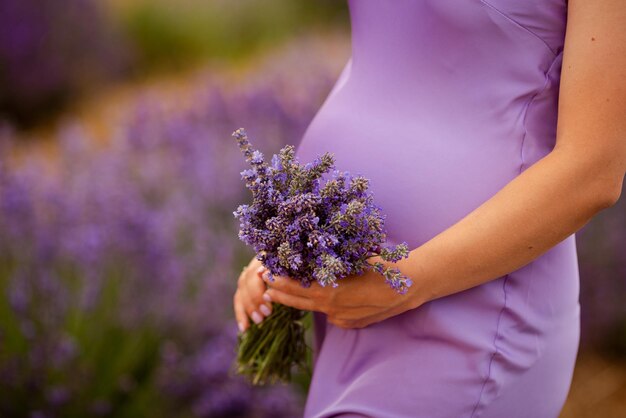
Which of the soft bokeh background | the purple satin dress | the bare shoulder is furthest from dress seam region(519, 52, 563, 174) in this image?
the soft bokeh background

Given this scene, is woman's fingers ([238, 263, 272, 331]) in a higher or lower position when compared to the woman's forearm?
higher

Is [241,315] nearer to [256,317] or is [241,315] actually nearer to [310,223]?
[256,317]

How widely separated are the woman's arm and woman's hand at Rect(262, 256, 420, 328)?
1.7 inches

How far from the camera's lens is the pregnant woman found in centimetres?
120

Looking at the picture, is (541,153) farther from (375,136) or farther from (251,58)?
(251,58)

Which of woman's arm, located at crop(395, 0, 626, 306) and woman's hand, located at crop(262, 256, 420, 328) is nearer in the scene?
woman's arm, located at crop(395, 0, 626, 306)

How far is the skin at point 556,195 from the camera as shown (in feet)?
3.83

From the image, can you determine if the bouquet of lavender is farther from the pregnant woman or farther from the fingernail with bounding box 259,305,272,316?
the fingernail with bounding box 259,305,272,316

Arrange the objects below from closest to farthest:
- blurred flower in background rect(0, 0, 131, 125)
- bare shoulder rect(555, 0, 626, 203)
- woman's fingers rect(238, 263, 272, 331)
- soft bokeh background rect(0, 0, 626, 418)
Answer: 1. bare shoulder rect(555, 0, 626, 203)
2. woman's fingers rect(238, 263, 272, 331)
3. soft bokeh background rect(0, 0, 626, 418)
4. blurred flower in background rect(0, 0, 131, 125)

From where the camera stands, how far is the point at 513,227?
1.22 m

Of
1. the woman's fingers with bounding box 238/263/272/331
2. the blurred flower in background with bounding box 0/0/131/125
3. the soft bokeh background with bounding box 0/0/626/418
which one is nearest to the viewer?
the woman's fingers with bounding box 238/263/272/331

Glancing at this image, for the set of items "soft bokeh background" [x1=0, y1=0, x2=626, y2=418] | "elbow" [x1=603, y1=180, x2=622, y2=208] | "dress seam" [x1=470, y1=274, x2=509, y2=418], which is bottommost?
"dress seam" [x1=470, y1=274, x2=509, y2=418]

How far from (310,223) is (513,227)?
342 millimetres

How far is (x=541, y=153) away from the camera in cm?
135
